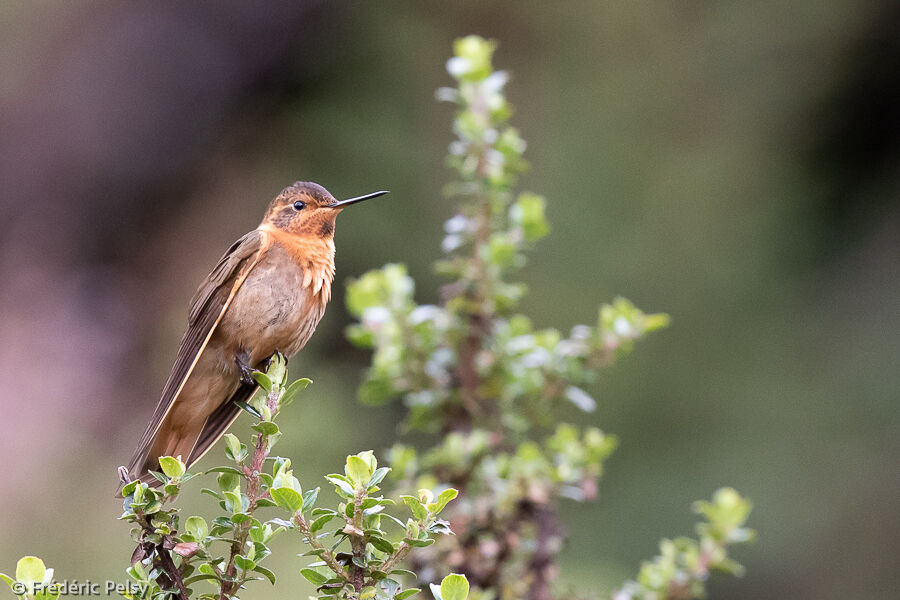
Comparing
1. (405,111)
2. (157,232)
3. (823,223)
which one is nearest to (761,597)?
(823,223)

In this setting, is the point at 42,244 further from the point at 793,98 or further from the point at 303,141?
the point at 793,98

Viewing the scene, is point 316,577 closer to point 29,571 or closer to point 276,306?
point 29,571

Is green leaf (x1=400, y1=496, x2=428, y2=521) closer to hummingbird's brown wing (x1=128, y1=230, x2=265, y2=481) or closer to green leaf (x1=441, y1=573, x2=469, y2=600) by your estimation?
green leaf (x1=441, y1=573, x2=469, y2=600)

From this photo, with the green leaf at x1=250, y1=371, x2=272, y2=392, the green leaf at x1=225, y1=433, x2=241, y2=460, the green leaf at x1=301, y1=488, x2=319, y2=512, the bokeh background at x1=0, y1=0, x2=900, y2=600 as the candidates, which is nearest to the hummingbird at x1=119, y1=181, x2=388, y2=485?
the green leaf at x1=250, y1=371, x2=272, y2=392

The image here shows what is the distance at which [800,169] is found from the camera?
7.43 m

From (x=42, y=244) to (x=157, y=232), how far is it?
1.01m

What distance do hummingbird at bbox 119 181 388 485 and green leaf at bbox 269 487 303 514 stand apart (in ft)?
3.37

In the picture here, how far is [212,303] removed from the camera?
292 centimetres

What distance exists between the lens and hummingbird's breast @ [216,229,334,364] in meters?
A: 2.80

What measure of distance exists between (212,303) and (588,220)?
14.4 feet

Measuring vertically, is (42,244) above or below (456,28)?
below

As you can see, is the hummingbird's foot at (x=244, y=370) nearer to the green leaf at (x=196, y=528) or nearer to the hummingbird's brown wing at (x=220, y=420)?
the hummingbird's brown wing at (x=220, y=420)

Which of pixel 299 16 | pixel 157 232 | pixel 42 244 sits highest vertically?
pixel 299 16

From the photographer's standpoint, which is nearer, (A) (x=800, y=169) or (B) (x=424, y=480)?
(B) (x=424, y=480)
